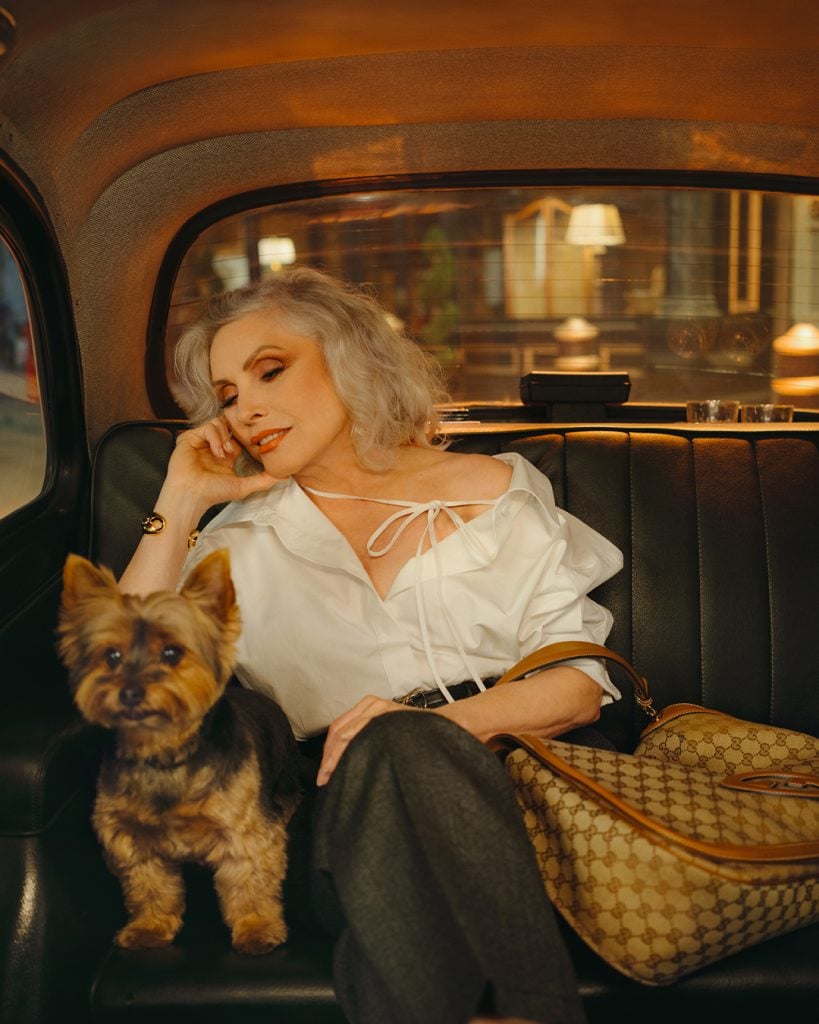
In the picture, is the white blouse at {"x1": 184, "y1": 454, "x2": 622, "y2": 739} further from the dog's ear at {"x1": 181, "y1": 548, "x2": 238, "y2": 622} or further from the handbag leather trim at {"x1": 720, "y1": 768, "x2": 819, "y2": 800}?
the dog's ear at {"x1": 181, "y1": 548, "x2": 238, "y2": 622}

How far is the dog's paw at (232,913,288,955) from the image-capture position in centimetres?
139

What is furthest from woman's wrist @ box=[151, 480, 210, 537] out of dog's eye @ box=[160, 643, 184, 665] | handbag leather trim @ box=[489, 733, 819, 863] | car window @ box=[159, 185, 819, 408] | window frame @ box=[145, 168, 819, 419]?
car window @ box=[159, 185, 819, 408]

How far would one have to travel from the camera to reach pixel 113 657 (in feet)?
3.79

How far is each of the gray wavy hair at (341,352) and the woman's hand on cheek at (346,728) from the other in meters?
0.56

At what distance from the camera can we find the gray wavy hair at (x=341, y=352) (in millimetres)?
1864

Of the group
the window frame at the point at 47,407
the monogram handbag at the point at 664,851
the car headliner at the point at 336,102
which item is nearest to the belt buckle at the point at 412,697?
the monogram handbag at the point at 664,851

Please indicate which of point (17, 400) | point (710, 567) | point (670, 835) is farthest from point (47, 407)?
point (670, 835)

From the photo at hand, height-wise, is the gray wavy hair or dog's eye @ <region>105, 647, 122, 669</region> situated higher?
the gray wavy hair

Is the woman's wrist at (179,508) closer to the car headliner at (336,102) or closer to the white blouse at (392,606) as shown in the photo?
the white blouse at (392,606)

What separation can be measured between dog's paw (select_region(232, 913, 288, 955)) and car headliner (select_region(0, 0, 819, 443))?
1.58 meters

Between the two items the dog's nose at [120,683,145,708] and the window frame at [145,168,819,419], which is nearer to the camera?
the dog's nose at [120,683,145,708]

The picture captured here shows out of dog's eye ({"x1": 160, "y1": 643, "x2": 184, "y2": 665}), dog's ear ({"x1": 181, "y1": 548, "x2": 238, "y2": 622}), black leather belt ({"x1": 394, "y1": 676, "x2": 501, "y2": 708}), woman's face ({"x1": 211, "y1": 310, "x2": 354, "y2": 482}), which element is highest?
woman's face ({"x1": 211, "y1": 310, "x2": 354, "y2": 482})

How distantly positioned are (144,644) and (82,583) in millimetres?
114

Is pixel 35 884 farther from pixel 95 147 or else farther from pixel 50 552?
pixel 95 147
